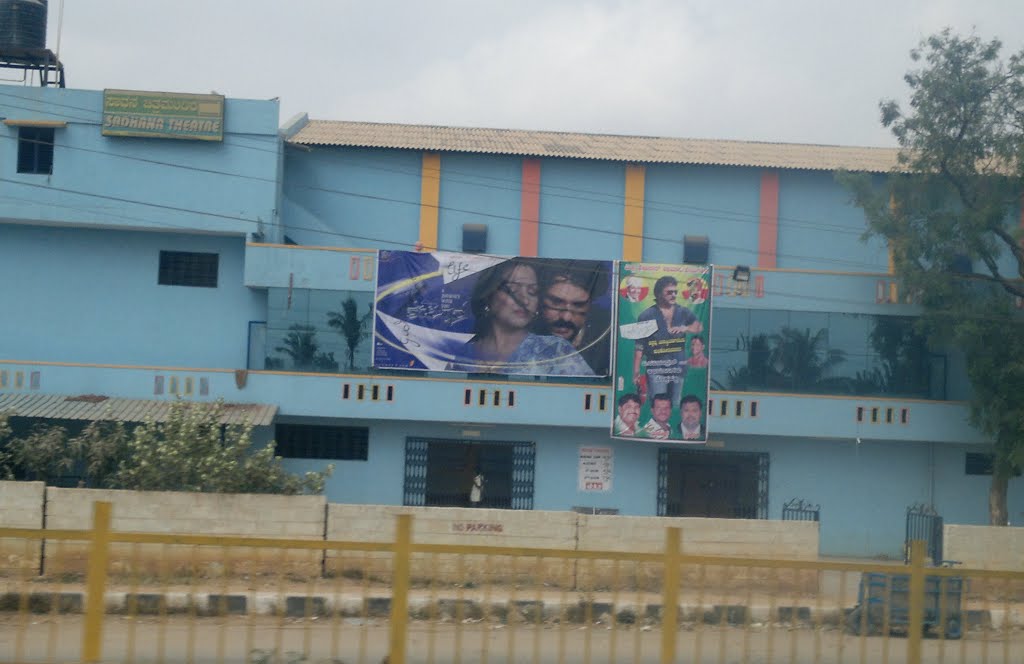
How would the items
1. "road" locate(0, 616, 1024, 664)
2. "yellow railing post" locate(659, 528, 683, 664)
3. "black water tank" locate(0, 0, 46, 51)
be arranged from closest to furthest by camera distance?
"yellow railing post" locate(659, 528, 683, 664) < "road" locate(0, 616, 1024, 664) < "black water tank" locate(0, 0, 46, 51)

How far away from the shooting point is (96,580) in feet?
21.2

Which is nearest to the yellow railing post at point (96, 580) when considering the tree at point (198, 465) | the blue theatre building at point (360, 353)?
the tree at point (198, 465)

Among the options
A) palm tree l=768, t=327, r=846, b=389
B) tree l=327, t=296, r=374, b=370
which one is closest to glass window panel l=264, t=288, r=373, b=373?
tree l=327, t=296, r=374, b=370

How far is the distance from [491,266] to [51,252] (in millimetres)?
9878

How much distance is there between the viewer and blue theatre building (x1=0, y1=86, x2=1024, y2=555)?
21016mm

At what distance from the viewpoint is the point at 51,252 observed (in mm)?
22406

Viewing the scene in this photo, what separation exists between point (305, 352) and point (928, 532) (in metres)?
12.4

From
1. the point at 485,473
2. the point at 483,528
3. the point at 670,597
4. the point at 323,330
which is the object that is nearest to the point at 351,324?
the point at 323,330

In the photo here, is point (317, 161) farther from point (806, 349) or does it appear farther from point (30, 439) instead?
point (806, 349)

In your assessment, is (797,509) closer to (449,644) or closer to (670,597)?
(449,644)

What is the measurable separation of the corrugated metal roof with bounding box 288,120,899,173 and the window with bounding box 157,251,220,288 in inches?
132

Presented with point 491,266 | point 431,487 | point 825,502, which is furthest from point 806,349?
point 431,487

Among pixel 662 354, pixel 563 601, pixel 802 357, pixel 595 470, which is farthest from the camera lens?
pixel 595 470

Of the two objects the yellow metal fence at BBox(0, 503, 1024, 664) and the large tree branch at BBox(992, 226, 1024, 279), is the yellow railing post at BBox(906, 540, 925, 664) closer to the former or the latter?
the yellow metal fence at BBox(0, 503, 1024, 664)
